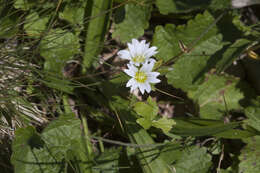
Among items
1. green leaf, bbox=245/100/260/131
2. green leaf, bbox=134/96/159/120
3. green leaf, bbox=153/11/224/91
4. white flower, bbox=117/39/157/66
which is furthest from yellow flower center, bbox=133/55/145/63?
green leaf, bbox=245/100/260/131

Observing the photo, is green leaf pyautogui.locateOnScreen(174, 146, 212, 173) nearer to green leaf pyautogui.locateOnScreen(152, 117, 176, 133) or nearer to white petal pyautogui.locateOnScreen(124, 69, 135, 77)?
green leaf pyautogui.locateOnScreen(152, 117, 176, 133)

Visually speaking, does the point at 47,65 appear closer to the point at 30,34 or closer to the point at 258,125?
the point at 30,34

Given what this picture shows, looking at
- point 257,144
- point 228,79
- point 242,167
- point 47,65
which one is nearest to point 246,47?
point 228,79

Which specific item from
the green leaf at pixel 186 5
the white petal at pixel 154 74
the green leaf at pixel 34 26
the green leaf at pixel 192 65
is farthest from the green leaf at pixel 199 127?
the green leaf at pixel 34 26

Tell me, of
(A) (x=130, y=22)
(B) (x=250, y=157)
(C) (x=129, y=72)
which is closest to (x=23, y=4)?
(A) (x=130, y=22)

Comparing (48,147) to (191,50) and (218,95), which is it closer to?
(191,50)
